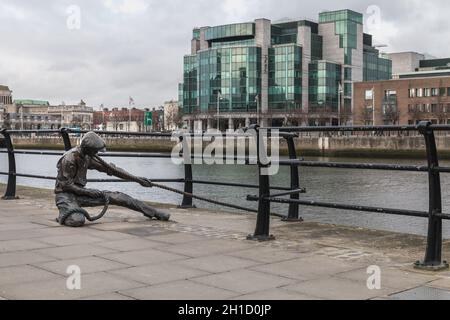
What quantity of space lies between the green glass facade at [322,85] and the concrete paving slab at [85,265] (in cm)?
9915

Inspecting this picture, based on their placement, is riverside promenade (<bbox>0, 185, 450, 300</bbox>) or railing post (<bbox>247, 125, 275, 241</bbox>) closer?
riverside promenade (<bbox>0, 185, 450, 300</bbox>)

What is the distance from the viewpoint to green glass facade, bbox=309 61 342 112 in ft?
342

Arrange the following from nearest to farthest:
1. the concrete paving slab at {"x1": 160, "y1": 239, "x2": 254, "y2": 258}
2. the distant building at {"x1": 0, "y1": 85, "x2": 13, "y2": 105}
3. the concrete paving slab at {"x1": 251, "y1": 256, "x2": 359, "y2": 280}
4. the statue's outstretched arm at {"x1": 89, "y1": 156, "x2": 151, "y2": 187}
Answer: the concrete paving slab at {"x1": 251, "y1": 256, "x2": 359, "y2": 280} < the concrete paving slab at {"x1": 160, "y1": 239, "x2": 254, "y2": 258} < the statue's outstretched arm at {"x1": 89, "y1": 156, "x2": 151, "y2": 187} < the distant building at {"x1": 0, "y1": 85, "x2": 13, "y2": 105}

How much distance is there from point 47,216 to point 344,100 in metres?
103

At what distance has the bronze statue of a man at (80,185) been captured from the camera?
315 inches

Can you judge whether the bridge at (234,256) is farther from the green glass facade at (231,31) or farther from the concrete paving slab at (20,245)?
the green glass facade at (231,31)

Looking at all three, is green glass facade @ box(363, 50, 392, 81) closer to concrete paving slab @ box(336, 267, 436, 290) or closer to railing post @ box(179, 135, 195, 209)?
railing post @ box(179, 135, 195, 209)

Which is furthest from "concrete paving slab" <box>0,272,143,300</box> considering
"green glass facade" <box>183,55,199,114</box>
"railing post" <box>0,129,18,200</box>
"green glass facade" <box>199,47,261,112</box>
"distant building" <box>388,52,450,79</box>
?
"distant building" <box>388,52,450,79</box>

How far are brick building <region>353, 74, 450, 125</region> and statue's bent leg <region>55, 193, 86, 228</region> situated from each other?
3455 inches

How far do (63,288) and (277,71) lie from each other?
331ft

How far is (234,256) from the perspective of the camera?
603cm

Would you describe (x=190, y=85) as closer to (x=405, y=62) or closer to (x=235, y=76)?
(x=235, y=76)

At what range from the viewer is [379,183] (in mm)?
32438
